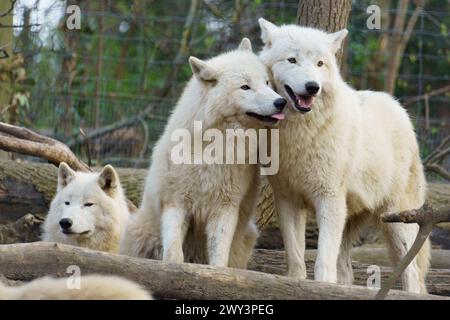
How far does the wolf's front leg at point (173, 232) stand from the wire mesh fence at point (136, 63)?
2.18m

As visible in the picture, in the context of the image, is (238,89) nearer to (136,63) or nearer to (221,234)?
(221,234)

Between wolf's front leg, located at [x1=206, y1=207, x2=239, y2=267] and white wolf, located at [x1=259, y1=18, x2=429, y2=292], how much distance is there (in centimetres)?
42

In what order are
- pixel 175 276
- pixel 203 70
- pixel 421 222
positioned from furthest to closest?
pixel 203 70 → pixel 175 276 → pixel 421 222

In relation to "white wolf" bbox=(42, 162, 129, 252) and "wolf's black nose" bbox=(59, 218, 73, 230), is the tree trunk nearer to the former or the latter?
A: "white wolf" bbox=(42, 162, 129, 252)

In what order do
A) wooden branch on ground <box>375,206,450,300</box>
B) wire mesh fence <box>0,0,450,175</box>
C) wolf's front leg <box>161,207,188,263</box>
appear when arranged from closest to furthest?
wooden branch on ground <box>375,206,450,300</box>
wolf's front leg <box>161,207,188,263</box>
wire mesh fence <box>0,0,450,175</box>

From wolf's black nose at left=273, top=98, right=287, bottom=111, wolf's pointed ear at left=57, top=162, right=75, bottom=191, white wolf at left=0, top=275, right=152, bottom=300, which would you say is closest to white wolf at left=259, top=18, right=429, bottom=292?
wolf's black nose at left=273, top=98, right=287, bottom=111

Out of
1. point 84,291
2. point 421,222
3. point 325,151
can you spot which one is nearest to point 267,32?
point 325,151

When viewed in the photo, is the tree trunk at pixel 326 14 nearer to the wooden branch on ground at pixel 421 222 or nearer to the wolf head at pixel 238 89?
the wolf head at pixel 238 89

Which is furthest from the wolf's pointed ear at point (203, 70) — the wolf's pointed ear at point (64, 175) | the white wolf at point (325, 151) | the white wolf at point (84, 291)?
the white wolf at point (84, 291)

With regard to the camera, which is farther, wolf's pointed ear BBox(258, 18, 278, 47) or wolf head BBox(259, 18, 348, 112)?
wolf's pointed ear BBox(258, 18, 278, 47)

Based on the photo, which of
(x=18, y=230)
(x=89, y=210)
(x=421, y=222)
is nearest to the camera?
(x=421, y=222)

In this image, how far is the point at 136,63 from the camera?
53.4 ft

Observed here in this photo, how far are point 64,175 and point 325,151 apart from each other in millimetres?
2035

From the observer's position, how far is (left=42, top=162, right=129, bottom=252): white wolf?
7000mm
